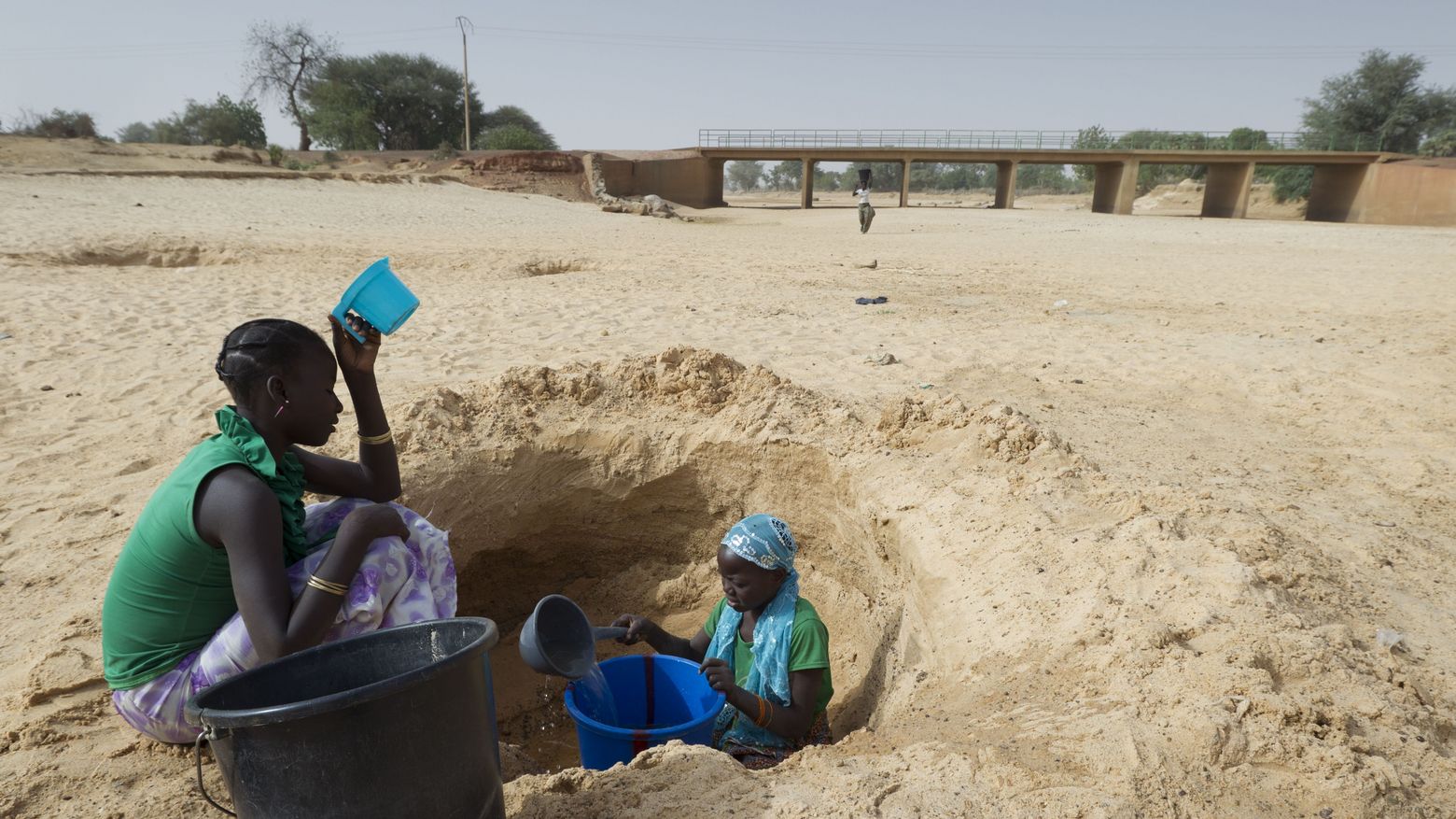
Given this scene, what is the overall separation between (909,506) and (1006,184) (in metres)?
30.9

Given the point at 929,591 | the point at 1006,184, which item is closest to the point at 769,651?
the point at 929,591

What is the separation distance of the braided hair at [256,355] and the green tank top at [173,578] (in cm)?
8

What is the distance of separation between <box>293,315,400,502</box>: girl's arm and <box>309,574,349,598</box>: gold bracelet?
0.54 meters

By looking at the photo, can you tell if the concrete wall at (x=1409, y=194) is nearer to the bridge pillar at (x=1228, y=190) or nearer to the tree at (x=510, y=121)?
the bridge pillar at (x=1228, y=190)

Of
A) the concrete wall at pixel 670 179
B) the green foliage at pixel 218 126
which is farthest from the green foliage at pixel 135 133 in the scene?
the concrete wall at pixel 670 179

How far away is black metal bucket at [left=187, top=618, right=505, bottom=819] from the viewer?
1.42 m

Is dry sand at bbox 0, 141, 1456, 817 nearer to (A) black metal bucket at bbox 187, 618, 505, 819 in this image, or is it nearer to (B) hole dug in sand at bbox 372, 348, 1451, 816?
(B) hole dug in sand at bbox 372, 348, 1451, 816

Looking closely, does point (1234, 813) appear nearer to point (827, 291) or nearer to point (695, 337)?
point (695, 337)

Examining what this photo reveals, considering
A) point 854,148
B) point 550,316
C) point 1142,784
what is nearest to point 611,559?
point 1142,784

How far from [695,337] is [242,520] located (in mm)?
5389

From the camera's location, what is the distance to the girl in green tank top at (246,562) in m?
1.73

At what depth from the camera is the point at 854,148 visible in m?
30.2

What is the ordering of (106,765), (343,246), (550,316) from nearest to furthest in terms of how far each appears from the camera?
(106,765)
(550,316)
(343,246)

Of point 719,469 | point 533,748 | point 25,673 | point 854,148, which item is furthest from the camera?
point 854,148
